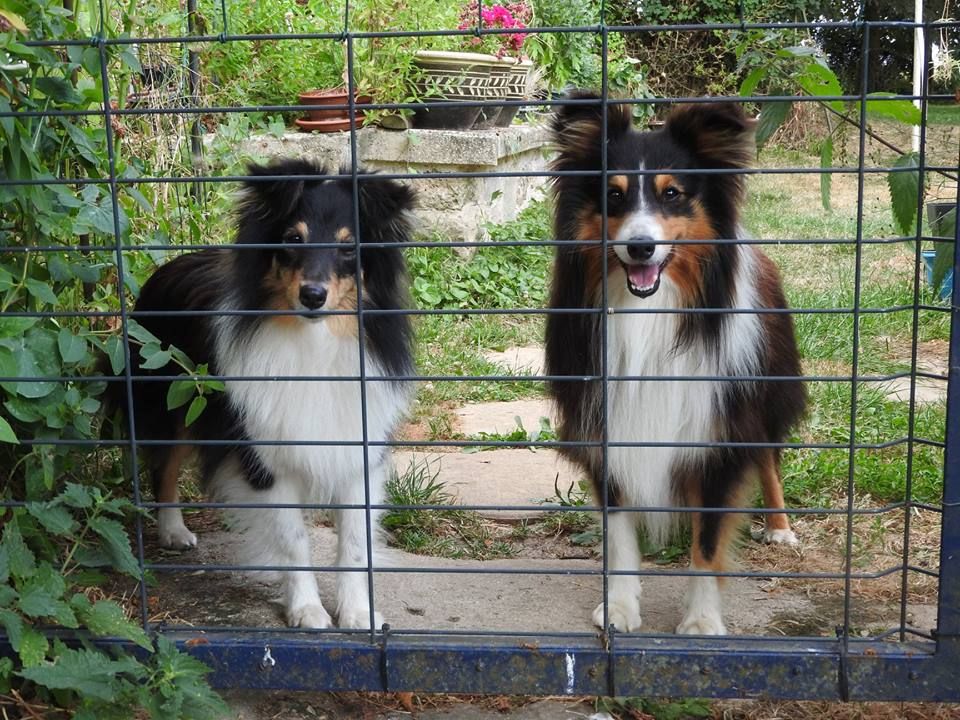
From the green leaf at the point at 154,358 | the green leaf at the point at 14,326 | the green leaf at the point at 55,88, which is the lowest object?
the green leaf at the point at 154,358

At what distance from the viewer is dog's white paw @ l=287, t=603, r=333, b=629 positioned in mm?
3047

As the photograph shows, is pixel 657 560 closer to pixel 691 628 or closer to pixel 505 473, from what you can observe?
pixel 691 628

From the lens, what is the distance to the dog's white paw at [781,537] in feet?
12.0

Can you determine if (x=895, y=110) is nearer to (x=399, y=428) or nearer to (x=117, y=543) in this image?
(x=399, y=428)

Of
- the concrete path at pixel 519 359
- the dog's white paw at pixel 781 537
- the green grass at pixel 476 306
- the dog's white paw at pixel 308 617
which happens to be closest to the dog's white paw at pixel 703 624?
the dog's white paw at pixel 781 537

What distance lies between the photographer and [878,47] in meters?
11.1

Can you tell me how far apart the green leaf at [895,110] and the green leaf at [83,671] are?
2145 millimetres

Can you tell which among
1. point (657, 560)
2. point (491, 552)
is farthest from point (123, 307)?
point (657, 560)

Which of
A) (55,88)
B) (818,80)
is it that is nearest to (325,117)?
(55,88)

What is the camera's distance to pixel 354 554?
3.18 m

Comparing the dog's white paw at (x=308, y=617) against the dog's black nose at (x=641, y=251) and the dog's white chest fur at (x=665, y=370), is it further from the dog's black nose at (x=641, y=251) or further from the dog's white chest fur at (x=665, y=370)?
the dog's black nose at (x=641, y=251)

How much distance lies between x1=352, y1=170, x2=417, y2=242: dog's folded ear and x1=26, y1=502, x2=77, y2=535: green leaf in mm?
1134

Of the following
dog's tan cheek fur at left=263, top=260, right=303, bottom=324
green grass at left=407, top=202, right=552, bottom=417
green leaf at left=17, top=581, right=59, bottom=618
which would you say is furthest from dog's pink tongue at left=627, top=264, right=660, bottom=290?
green grass at left=407, top=202, right=552, bottom=417

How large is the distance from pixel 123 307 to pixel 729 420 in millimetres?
1643
